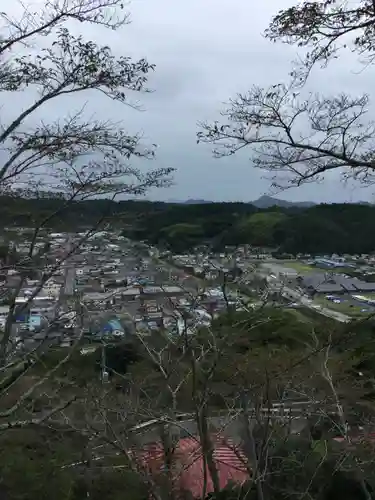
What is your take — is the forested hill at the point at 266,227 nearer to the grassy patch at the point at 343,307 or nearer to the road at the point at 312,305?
the grassy patch at the point at 343,307

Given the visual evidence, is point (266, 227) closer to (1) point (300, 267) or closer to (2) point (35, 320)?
(1) point (300, 267)

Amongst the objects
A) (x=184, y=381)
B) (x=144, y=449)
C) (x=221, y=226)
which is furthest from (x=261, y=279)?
(x=221, y=226)

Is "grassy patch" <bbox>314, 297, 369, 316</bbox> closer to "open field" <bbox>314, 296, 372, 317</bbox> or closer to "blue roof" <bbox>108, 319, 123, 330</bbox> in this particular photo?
"open field" <bbox>314, 296, 372, 317</bbox>

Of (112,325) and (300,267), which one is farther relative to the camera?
(300,267)

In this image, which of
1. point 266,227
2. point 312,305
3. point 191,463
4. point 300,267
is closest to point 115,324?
point 191,463

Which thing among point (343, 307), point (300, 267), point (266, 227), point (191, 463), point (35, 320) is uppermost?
point (266, 227)

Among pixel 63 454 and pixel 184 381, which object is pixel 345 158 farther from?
pixel 63 454

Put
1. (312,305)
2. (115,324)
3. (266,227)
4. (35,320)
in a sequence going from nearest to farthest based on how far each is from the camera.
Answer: (35,320) → (115,324) → (312,305) → (266,227)

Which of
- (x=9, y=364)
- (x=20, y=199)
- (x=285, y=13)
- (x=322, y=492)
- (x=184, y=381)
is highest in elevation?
(x=285, y=13)
